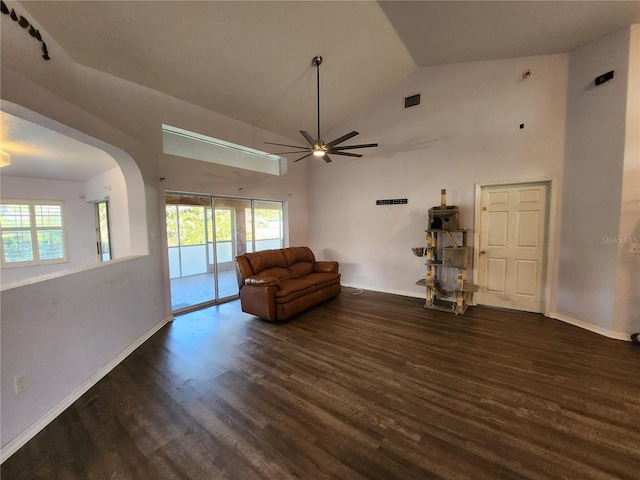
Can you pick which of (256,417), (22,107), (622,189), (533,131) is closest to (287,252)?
(256,417)

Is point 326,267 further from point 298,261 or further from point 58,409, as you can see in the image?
point 58,409

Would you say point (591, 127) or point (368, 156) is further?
point (368, 156)

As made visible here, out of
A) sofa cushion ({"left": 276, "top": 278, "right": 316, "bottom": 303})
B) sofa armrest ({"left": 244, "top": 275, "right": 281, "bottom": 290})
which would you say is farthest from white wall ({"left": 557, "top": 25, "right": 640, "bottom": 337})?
sofa armrest ({"left": 244, "top": 275, "right": 281, "bottom": 290})

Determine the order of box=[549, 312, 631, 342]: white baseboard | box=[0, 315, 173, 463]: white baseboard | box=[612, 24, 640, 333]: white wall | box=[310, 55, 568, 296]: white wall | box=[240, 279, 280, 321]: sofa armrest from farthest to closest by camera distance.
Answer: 1. box=[310, 55, 568, 296]: white wall
2. box=[240, 279, 280, 321]: sofa armrest
3. box=[549, 312, 631, 342]: white baseboard
4. box=[612, 24, 640, 333]: white wall
5. box=[0, 315, 173, 463]: white baseboard

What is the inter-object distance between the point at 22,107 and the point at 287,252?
12.0 feet

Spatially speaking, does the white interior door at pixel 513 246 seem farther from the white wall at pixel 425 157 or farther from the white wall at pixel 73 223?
the white wall at pixel 73 223

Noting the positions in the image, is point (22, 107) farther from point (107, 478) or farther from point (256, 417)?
point (256, 417)

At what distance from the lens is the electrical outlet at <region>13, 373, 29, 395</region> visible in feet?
5.52

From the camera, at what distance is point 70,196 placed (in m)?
5.63

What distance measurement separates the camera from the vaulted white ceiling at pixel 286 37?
8.29 feet

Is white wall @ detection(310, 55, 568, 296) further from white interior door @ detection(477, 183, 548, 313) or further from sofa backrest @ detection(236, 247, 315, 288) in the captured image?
sofa backrest @ detection(236, 247, 315, 288)

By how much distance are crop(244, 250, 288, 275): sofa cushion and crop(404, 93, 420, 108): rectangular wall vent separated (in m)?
3.76

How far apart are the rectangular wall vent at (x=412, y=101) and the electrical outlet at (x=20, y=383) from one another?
6.01 metres

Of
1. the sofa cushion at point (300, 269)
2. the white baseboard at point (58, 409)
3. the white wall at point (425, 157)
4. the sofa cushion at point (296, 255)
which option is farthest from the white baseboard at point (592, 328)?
the white baseboard at point (58, 409)
